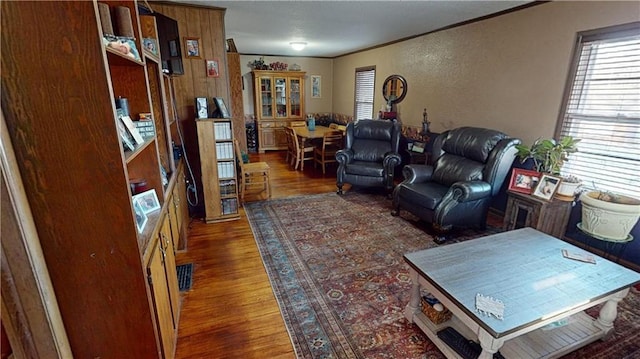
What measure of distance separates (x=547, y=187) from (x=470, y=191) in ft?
1.97

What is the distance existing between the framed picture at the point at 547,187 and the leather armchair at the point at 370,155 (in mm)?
1727

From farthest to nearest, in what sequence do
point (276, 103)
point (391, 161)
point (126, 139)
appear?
point (276, 103) → point (391, 161) → point (126, 139)

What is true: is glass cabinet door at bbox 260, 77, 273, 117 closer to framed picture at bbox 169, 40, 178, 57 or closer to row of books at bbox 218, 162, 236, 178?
row of books at bbox 218, 162, 236, 178

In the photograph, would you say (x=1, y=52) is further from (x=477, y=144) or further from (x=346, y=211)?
(x=477, y=144)

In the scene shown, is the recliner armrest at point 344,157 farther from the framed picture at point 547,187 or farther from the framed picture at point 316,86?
the framed picture at point 316,86

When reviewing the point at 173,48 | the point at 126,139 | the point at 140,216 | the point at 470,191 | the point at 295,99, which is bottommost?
the point at 470,191

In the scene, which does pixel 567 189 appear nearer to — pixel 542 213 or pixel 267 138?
pixel 542 213

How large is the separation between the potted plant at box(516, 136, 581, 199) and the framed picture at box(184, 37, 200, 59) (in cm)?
339

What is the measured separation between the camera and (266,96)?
273 inches

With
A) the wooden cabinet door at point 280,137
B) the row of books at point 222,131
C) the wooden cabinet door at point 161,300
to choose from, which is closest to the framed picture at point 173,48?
the row of books at point 222,131

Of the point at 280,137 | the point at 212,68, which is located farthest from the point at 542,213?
the point at 280,137

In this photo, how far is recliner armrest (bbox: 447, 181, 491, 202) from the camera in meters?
2.87

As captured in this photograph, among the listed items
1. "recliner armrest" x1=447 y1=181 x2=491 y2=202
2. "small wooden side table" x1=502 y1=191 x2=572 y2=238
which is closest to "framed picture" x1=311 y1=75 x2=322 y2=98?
"recliner armrest" x1=447 y1=181 x2=491 y2=202

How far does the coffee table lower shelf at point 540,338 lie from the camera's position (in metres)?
1.58
